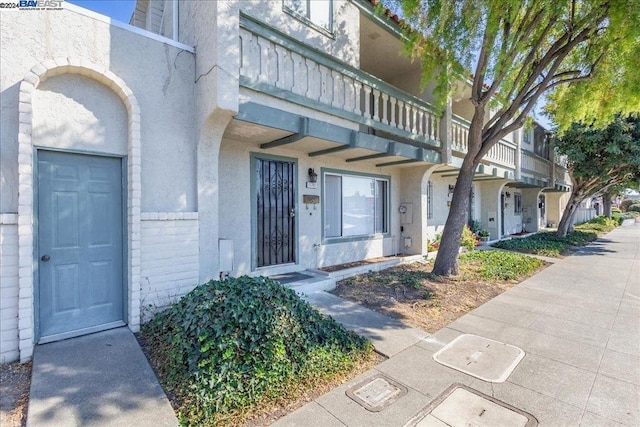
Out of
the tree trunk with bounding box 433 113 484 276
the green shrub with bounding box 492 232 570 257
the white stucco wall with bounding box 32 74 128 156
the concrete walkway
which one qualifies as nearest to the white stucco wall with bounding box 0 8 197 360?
the white stucco wall with bounding box 32 74 128 156

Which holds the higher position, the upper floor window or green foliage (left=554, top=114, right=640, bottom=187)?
the upper floor window

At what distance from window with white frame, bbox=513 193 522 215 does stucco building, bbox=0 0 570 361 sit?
44.6ft

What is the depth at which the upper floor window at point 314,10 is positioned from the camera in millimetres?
5800

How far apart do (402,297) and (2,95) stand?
6445 millimetres

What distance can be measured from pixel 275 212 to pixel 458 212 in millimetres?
4272

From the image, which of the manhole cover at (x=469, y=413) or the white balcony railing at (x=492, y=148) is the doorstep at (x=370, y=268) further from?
the manhole cover at (x=469, y=413)

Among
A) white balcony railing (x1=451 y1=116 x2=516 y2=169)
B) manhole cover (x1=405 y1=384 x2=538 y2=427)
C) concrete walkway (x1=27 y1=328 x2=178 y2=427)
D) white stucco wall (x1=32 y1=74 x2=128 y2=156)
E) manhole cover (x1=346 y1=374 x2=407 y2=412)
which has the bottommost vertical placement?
manhole cover (x1=405 y1=384 x2=538 y2=427)

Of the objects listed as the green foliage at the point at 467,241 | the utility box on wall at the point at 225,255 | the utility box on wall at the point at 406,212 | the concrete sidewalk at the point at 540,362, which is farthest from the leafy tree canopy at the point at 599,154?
the utility box on wall at the point at 225,255

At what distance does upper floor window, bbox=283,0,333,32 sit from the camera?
228 inches

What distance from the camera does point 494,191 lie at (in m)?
13.8

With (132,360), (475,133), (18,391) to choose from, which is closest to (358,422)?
(132,360)

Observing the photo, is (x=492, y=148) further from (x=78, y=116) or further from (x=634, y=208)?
(x=634, y=208)

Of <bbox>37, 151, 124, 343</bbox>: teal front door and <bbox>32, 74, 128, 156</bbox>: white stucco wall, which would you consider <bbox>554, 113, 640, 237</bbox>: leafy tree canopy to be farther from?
<bbox>37, 151, 124, 343</bbox>: teal front door

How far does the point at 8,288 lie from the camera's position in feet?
11.2
